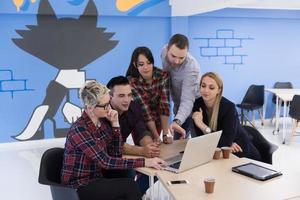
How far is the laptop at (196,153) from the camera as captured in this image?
1.98 metres

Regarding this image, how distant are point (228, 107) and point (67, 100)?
3.46m

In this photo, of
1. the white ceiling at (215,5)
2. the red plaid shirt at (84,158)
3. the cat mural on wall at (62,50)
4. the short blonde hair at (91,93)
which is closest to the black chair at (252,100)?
the white ceiling at (215,5)

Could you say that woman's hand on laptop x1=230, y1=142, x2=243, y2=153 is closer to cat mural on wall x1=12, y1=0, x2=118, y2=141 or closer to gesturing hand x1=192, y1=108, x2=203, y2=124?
gesturing hand x1=192, y1=108, x2=203, y2=124

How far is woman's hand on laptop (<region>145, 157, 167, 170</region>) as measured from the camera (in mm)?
2127

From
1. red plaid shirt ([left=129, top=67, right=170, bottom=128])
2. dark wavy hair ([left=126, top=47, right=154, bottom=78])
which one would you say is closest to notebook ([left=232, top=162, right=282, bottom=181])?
red plaid shirt ([left=129, top=67, right=170, bottom=128])

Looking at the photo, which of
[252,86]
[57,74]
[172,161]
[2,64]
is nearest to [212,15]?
[252,86]

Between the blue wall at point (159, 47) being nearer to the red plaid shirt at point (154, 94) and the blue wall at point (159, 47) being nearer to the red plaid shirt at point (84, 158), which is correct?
the red plaid shirt at point (154, 94)

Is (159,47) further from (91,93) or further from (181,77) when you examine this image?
(91,93)

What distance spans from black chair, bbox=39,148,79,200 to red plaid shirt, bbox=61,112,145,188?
11 centimetres

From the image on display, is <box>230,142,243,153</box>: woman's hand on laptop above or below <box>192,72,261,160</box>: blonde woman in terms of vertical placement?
below

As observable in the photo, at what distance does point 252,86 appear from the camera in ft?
21.3

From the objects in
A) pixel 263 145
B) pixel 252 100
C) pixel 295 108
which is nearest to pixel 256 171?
pixel 263 145

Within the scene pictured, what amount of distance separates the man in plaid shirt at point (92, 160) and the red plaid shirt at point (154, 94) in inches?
26.2

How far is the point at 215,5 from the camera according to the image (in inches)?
188
